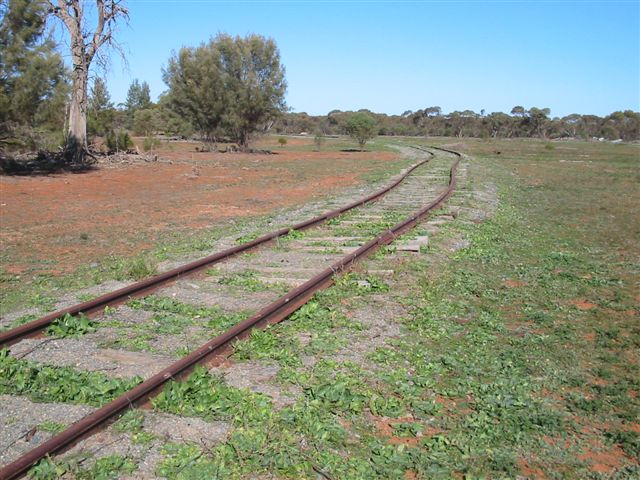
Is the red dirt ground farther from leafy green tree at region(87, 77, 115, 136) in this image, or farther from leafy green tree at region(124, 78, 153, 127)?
leafy green tree at region(124, 78, 153, 127)

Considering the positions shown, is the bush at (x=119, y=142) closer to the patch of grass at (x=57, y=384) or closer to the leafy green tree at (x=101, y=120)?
the leafy green tree at (x=101, y=120)

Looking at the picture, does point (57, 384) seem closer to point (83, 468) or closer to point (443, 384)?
point (83, 468)

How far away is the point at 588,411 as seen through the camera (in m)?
4.24

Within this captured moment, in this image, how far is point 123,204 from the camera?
55.6 ft

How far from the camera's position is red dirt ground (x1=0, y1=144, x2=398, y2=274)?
10641mm

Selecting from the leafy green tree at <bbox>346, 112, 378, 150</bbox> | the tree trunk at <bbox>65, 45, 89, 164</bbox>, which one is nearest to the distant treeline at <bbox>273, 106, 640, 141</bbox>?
the leafy green tree at <bbox>346, 112, 378, 150</bbox>

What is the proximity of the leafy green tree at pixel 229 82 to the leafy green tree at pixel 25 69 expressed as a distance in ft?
71.3

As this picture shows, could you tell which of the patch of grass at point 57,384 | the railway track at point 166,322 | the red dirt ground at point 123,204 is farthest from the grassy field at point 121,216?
the patch of grass at point 57,384

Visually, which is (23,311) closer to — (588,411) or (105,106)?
(588,411)

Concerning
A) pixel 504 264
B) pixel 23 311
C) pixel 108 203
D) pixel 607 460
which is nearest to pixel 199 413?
pixel 607 460

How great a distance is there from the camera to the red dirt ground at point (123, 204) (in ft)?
34.9

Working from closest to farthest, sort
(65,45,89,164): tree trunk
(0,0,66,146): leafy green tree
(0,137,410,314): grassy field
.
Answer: (0,137,410,314): grassy field, (0,0,66,146): leafy green tree, (65,45,89,164): tree trunk

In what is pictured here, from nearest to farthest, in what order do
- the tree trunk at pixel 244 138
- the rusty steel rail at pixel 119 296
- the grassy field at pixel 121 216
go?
the rusty steel rail at pixel 119 296 → the grassy field at pixel 121 216 → the tree trunk at pixel 244 138

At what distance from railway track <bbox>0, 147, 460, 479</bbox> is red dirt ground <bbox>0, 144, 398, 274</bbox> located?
283 centimetres
